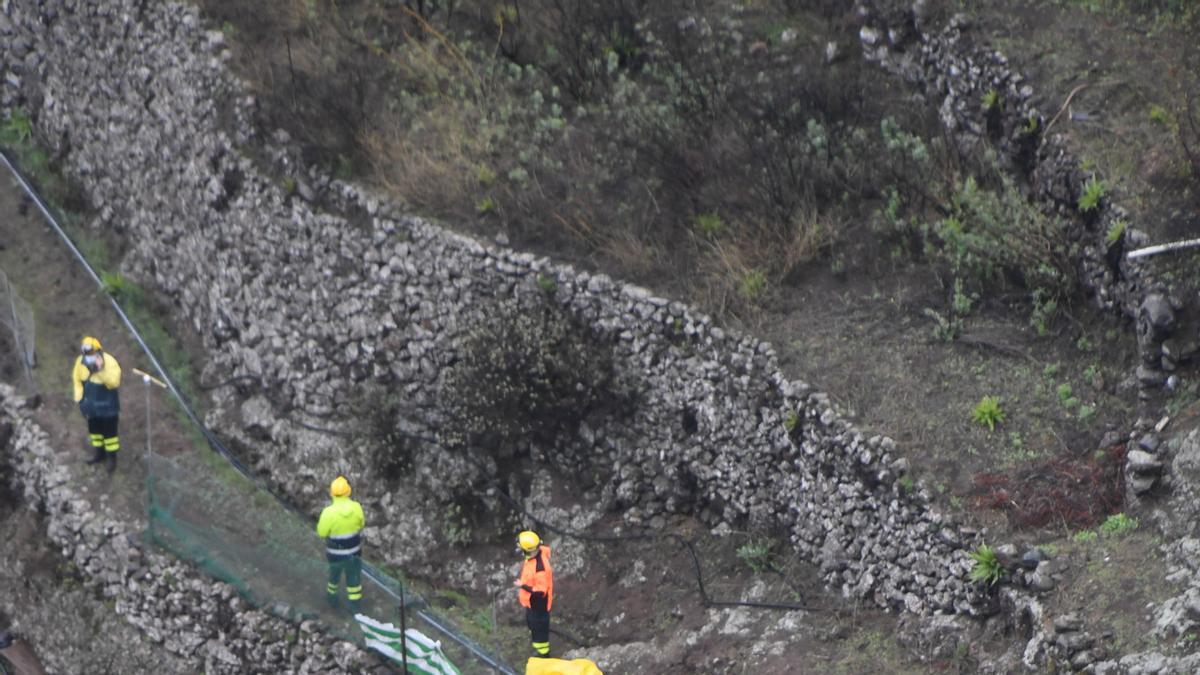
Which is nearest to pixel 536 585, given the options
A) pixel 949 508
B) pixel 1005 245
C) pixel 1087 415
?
pixel 949 508

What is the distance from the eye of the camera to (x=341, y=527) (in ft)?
51.2

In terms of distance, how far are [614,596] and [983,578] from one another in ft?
14.4

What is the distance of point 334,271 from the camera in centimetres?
1870

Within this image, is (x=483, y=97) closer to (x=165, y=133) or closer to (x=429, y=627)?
(x=165, y=133)

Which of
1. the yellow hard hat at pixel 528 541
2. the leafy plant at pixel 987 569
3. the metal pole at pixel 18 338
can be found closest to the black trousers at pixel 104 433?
the metal pole at pixel 18 338

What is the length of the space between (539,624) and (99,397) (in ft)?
19.8

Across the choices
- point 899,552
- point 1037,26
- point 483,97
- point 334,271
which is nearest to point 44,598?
point 334,271

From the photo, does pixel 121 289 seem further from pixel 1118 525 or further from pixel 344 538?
pixel 1118 525

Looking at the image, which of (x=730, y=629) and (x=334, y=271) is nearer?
(x=730, y=629)

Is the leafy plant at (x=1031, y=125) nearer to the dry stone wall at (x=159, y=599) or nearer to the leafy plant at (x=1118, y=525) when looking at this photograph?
the leafy plant at (x=1118, y=525)

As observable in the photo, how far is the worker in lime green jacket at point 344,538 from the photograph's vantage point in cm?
1562

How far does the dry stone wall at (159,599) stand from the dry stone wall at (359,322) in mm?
1890

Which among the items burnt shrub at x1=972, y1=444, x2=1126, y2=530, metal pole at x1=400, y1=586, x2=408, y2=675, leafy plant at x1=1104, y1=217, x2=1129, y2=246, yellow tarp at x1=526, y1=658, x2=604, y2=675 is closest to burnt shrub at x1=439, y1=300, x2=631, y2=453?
metal pole at x1=400, y1=586, x2=408, y2=675

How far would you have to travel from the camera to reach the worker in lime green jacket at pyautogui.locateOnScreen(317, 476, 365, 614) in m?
15.6
